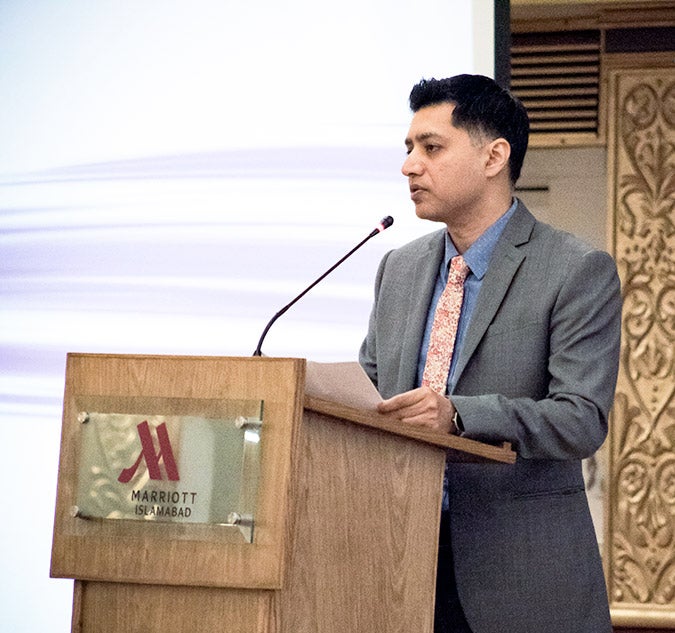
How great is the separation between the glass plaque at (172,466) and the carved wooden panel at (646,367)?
3844 millimetres

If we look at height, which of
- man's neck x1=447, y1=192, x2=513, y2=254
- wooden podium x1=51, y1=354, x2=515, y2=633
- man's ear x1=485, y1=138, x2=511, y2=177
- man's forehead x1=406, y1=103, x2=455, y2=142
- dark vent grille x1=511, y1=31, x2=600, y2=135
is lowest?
wooden podium x1=51, y1=354, x2=515, y2=633

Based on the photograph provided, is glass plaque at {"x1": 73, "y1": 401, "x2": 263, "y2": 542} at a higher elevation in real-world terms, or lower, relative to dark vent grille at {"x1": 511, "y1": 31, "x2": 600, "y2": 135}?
lower

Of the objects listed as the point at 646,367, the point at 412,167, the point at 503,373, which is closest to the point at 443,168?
the point at 412,167

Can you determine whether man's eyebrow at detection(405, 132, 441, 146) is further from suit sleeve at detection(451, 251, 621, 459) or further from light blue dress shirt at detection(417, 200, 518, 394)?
suit sleeve at detection(451, 251, 621, 459)

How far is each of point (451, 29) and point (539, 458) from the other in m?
1.39

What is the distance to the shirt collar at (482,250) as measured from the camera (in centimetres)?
199

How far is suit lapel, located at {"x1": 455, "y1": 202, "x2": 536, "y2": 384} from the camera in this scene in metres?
1.87

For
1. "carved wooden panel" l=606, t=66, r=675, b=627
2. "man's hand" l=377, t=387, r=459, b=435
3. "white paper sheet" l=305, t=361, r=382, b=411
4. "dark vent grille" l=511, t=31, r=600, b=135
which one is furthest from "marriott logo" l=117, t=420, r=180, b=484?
"dark vent grille" l=511, t=31, r=600, b=135

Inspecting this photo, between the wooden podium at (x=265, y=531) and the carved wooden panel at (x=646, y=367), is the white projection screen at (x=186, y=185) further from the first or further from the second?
the carved wooden panel at (x=646, y=367)

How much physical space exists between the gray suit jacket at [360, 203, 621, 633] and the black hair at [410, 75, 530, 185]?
9.8 inches

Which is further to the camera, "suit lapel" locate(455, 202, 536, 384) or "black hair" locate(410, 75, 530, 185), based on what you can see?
"black hair" locate(410, 75, 530, 185)

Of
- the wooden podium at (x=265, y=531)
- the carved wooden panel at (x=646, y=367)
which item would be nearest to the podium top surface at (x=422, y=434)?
the wooden podium at (x=265, y=531)

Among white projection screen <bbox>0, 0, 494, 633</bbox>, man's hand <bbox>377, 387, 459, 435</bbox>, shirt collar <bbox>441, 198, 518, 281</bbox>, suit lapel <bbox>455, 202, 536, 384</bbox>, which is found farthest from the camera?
white projection screen <bbox>0, 0, 494, 633</bbox>

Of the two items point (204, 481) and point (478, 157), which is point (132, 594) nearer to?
point (204, 481)
